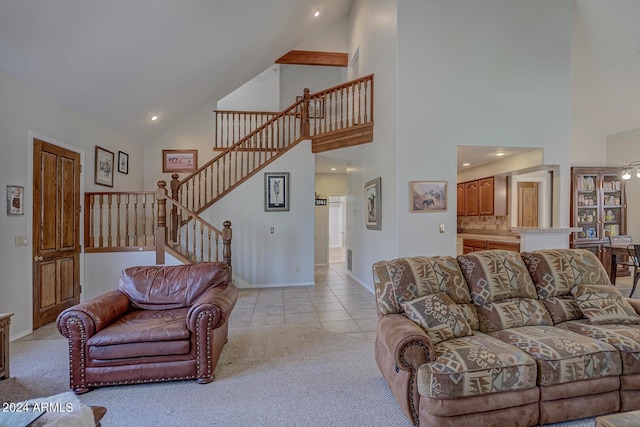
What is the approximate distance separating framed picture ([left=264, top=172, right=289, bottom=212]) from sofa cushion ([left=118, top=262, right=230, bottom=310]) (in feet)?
9.62

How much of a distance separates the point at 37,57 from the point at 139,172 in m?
3.83

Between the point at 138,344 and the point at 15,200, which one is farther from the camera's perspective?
the point at 15,200

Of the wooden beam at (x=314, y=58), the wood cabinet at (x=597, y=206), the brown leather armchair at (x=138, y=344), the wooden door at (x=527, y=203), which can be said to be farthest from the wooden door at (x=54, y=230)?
the wood cabinet at (x=597, y=206)

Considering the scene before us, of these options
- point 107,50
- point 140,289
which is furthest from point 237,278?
point 107,50

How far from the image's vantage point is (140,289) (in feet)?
9.62

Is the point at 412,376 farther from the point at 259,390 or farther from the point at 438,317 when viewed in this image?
the point at 259,390

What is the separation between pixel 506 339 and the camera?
6.72ft

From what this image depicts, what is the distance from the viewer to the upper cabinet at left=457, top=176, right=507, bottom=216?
6273 mm

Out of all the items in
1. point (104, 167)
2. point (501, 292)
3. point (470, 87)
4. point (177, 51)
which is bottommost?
point (501, 292)

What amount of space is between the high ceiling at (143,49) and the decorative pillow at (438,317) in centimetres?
407

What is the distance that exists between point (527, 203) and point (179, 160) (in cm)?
782

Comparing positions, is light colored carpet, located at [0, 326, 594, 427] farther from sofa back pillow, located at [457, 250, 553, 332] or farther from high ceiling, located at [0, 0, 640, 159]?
high ceiling, located at [0, 0, 640, 159]

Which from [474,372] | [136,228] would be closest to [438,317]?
[474,372]

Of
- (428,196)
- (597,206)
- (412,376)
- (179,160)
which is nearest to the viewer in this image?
(412,376)
